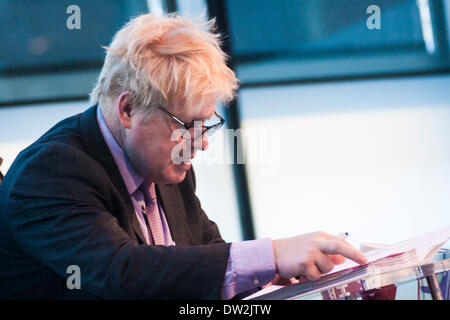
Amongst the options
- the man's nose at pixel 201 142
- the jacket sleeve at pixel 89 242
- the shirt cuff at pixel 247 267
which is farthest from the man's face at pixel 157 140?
the shirt cuff at pixel 247 267

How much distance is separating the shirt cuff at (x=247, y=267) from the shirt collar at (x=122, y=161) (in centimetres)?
35

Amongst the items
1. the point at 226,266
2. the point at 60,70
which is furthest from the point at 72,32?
the point at 226,266

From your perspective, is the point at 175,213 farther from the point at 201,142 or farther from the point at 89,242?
the point at 89,242

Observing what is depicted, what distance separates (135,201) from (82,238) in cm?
29

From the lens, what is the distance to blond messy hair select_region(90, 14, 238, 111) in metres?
1.12

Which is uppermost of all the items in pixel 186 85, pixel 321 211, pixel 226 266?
pixel 186 85

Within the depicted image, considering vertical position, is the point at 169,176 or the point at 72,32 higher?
the point at 72,32

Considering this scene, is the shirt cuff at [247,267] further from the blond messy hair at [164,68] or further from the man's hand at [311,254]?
the blond messy hair at [164,68]

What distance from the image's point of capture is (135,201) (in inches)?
47.9

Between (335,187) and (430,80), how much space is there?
0.76 m

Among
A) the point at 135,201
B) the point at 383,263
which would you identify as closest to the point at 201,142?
the point at 135,201

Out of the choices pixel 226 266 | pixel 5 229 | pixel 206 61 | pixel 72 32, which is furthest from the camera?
pixel 72 32

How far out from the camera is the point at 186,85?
1.12m

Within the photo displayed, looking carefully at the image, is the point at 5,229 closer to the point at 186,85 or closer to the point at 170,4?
the point at 186,85
